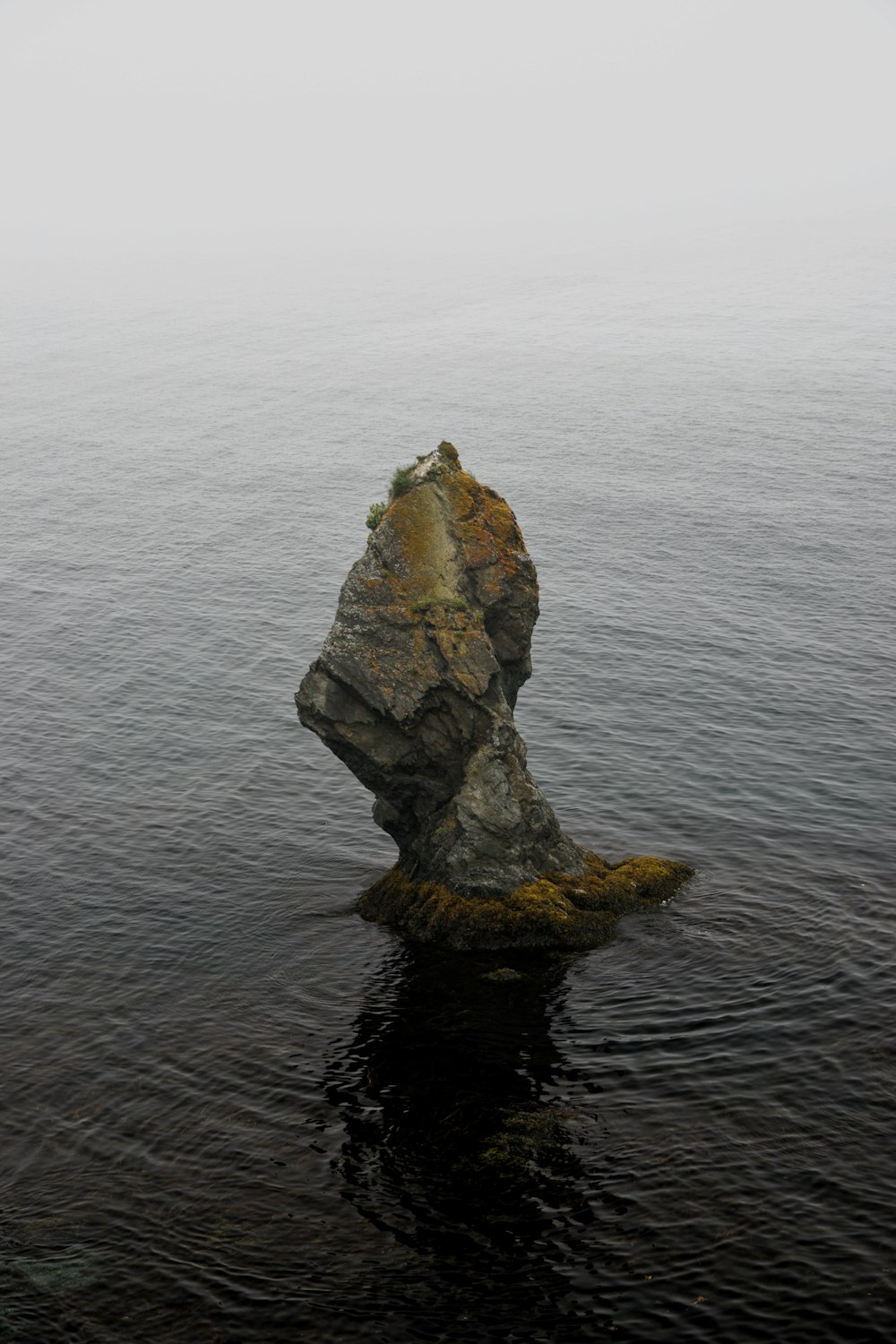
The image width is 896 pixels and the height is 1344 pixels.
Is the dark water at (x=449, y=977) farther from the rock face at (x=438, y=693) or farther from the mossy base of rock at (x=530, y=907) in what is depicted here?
the rock face at (x=438, y=693)

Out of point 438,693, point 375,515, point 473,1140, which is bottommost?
point 473,1140

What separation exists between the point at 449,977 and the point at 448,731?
31.2 feet

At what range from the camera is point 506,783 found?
153 ft

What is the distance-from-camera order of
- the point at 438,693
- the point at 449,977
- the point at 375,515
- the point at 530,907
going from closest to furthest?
the point at 449,977 < the point at 530,907 < the point at 438,693 < the point at 375,515

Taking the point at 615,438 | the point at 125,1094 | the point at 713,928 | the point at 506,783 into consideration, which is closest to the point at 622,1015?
the point at 713,928

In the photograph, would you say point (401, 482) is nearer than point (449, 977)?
No

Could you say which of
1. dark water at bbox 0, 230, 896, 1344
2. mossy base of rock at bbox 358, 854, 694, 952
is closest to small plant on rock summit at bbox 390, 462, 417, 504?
mossy base of rock at bbox 358, 854, 694, 952

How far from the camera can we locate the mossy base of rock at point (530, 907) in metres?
45.0

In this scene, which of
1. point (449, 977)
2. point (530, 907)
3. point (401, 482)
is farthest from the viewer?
point (401, 482)

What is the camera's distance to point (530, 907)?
148ft

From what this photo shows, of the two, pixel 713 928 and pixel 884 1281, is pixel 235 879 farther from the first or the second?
pixel 884 1281

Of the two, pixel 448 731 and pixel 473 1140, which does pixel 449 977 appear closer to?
pixel 473 1140

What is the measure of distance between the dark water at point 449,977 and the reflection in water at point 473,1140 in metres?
0.12

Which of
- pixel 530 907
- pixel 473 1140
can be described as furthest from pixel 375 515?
pixel 473 1140
